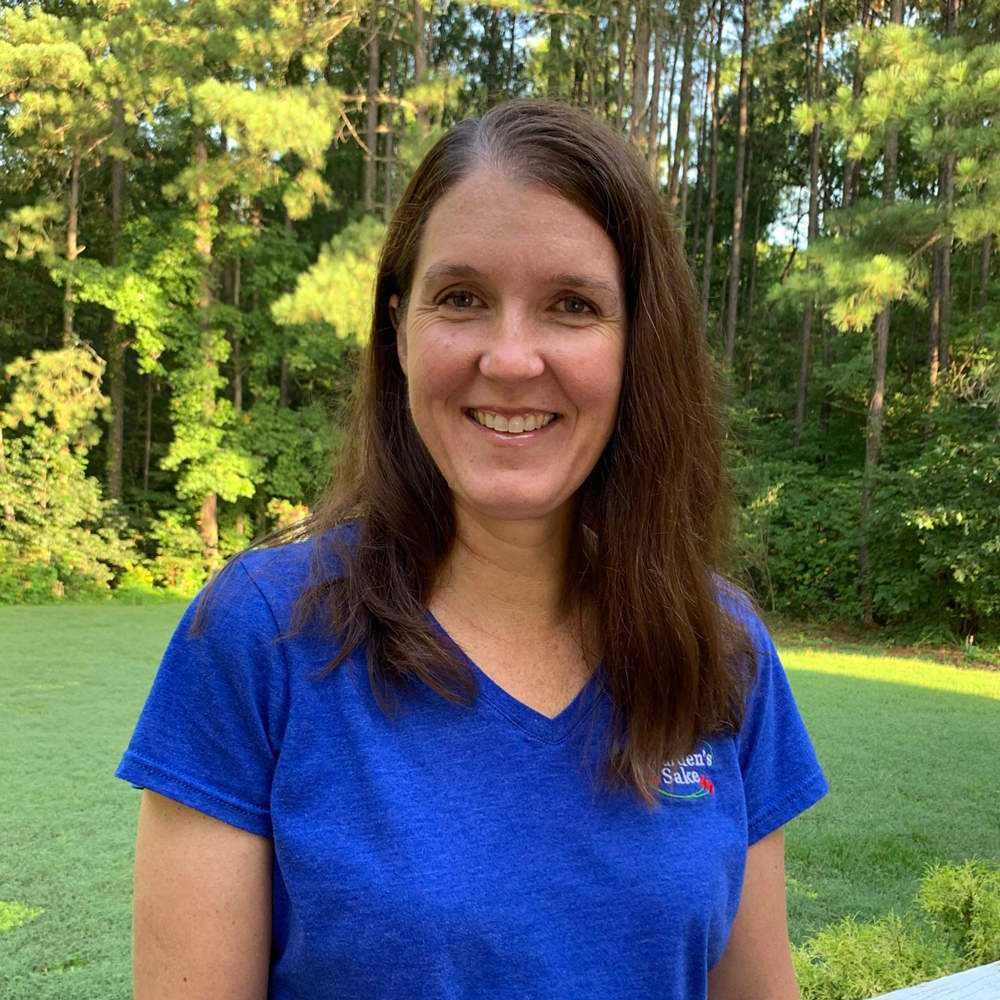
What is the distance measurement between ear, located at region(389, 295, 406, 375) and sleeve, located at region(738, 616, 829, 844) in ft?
1.70

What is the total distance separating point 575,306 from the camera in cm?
95

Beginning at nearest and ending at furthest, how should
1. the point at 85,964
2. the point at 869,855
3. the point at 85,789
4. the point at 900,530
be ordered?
1. the point at 85,964
2. the point at 869,855
3. the point at 85,789
4. the point at 900,530

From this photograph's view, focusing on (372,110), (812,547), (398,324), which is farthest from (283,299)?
(398,324)

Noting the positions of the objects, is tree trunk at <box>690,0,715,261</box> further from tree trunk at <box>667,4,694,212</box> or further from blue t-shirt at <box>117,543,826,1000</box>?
blue t-shirt at <box>117,543,826,1000</box>

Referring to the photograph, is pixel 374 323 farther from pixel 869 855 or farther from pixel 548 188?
pixel 869 855

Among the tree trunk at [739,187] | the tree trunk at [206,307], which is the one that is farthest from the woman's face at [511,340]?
the tree trunk at [739,187]

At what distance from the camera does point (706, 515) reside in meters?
1.17

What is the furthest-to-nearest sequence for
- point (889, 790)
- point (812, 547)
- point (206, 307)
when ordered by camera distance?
point (206, 307) → point (812, 547) → point (889, 790)

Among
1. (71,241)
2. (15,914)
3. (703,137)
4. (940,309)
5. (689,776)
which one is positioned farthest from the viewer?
(703,137)

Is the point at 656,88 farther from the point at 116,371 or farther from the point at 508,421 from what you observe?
the point at 508,421

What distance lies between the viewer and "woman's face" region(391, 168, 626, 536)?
3.01 feet

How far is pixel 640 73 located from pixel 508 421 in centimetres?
1149

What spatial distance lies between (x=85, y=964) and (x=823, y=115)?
6.19m

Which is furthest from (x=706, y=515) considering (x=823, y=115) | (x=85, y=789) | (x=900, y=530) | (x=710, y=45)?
(x=710, y=45)
